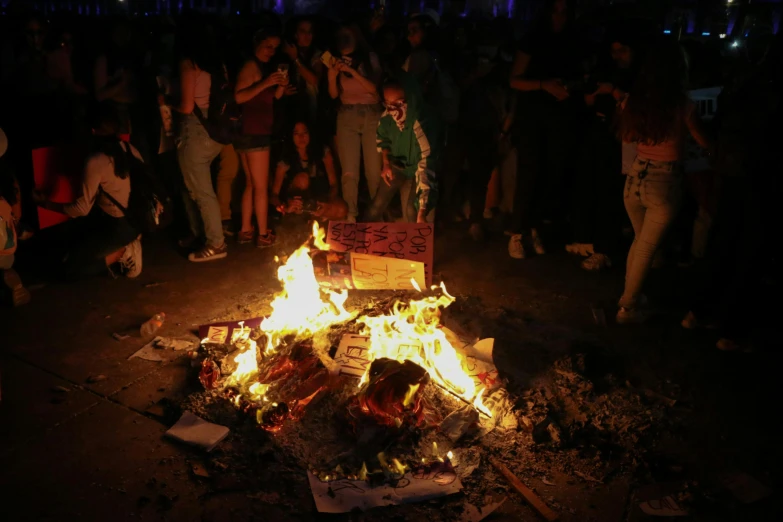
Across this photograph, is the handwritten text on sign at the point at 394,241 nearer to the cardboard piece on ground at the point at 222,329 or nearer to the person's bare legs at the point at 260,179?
the cardboard piece on ground at the point at 222,329

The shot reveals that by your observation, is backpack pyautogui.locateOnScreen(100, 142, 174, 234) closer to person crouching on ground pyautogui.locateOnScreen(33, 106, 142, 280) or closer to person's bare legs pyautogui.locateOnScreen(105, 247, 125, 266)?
person crouching on ground pyautogui.locateOnScreen(33, 106, 142, 280)

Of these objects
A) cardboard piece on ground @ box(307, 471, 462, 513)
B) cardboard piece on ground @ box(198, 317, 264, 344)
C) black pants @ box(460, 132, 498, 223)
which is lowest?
cardboard piece on ground @ box(307, 471, 462, 513)

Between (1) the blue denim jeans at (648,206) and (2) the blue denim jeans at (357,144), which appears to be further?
(2) the blue denim jeans at (357,144)

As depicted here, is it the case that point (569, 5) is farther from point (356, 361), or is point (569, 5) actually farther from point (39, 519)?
point (39, 519)

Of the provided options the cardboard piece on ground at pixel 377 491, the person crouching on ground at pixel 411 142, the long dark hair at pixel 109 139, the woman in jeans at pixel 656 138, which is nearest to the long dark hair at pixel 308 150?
the person crouching on ground at pixel 411 142

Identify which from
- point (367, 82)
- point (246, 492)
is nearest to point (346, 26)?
point (367, 82)

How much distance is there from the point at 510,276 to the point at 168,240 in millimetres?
4608

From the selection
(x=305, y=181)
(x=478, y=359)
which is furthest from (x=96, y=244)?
(x=478, y=359)

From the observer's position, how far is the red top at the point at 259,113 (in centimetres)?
761

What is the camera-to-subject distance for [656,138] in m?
5.69

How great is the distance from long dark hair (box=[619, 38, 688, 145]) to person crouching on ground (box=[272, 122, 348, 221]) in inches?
162

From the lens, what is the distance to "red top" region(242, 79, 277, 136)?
7614 millimetres

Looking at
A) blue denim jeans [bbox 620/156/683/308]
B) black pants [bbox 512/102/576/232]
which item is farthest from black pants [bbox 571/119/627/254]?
blue denim jeans [bbox 620/156/683/308]

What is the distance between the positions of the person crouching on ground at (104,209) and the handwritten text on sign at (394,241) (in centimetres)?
257
